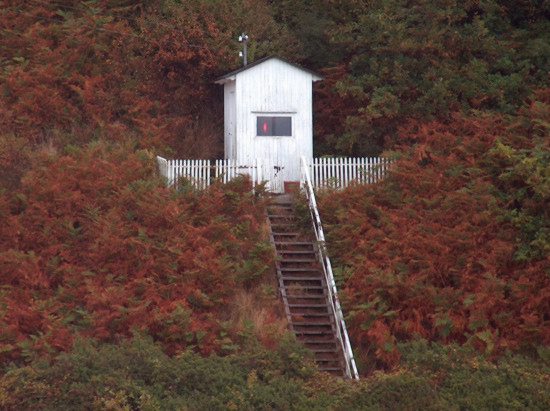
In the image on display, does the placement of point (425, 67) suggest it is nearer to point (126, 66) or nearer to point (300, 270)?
point (300, 270)

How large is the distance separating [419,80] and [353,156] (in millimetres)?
2707

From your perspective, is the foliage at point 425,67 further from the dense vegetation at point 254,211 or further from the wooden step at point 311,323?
the wooden step at point 311,323

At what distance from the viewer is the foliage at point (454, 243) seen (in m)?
19.7

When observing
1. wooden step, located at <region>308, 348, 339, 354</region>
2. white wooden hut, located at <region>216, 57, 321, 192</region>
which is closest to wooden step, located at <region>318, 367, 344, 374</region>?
wooden step, located at <region>308, 348, 339, 354</region>

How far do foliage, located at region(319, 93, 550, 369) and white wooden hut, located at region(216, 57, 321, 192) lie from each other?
3206 millimetres

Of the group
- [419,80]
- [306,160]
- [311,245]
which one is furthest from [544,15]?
[311,245]

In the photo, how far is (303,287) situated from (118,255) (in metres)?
3.88

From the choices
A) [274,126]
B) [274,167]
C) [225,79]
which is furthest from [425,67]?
[225,79]

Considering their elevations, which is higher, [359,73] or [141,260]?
[359,73]

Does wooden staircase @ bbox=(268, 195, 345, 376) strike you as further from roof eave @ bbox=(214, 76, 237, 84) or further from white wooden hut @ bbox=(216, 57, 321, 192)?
roof eave @ bbox=(214, 76, 237, 84)

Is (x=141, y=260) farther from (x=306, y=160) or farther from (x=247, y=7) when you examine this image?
(x=247, y=7)

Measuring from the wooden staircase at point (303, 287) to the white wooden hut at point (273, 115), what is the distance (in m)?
2.12

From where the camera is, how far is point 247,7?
31.0m

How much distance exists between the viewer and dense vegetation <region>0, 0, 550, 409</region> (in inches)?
714
